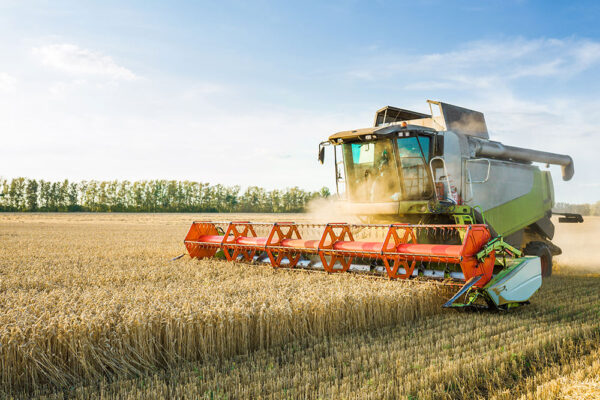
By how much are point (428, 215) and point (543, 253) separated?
Result: 239 centimetres

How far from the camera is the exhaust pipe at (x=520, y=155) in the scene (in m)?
6.89

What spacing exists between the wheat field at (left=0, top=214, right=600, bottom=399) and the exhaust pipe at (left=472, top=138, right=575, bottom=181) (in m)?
2.84

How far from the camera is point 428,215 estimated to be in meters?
6.39

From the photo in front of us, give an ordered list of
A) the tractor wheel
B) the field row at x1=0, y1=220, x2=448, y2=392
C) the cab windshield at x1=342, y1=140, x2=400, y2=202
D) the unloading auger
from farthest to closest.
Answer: the tractor wheel → the cab windshield at x1=342, y1=140, x2=400, y2=202 → the unloading auger → the field row at x1=0, y1=220, x2=448, y2=392

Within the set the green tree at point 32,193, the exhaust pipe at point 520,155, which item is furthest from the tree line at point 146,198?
the exhaust pipe at point 520,155

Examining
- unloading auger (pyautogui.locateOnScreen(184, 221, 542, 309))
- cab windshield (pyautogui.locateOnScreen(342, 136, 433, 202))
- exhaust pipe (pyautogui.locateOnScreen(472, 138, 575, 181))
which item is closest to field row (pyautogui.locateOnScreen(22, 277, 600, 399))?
unloading auger (pyautogui.locateOnScreen(184, 221, 542, 309))

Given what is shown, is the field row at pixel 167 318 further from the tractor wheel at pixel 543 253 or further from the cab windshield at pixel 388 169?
the tractor wheel at pixel 543 253

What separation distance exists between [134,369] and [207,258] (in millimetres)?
4476

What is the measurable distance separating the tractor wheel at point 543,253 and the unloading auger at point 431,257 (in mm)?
2136

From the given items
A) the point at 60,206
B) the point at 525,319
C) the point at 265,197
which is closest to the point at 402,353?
the point at 525,319

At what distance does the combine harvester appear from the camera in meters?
4.77

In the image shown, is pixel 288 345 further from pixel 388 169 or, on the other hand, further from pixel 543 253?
pixel 543 253

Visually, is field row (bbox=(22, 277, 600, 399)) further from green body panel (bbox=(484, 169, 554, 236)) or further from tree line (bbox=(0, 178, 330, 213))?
tree line (bbox=(0, 178, 330, 213))

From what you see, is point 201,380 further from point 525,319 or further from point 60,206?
point 60,206
